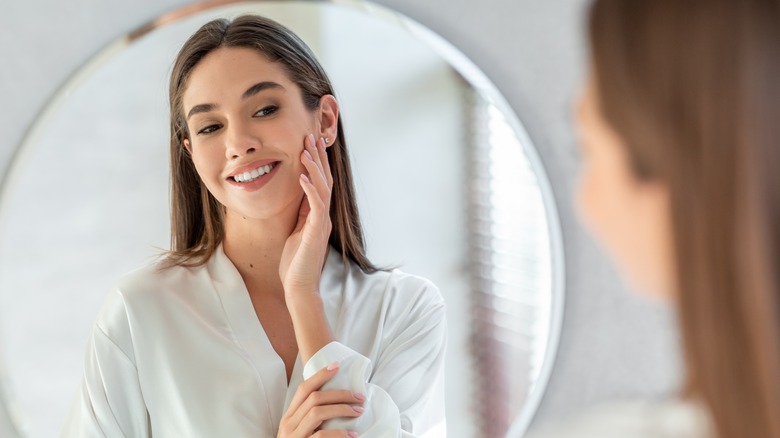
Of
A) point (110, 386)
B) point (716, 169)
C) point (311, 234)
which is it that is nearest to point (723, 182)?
point (716, 169)

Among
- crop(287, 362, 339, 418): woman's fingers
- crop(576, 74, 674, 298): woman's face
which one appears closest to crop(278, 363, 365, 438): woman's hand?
crop(287, 362, 339, 418): woman's fingers

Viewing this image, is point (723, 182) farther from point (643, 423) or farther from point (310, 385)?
point (310, 385)

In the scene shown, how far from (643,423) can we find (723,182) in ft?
1.09

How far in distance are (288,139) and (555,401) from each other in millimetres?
449

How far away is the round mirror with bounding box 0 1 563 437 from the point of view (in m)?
0.83

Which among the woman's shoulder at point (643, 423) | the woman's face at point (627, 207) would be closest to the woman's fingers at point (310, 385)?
the woman's shoulder at point (643, 423)

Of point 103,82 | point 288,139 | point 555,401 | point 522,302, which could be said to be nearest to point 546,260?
point 522,302

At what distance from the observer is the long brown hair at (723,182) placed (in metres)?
0.43

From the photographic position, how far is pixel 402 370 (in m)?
0.86

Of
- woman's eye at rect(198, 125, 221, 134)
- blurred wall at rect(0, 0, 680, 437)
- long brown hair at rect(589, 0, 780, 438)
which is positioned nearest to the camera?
long brown hair at rect(589, 0, 780, 438)

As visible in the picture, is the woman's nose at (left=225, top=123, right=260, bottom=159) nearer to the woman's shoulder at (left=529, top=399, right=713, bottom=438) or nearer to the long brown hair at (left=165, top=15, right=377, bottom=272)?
the long brown hair at (left=165, top=15, right=377, bottom=272)

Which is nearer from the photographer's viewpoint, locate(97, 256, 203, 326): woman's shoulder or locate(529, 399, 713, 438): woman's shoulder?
locate(529, 399, 713, 438): woman's shoulder

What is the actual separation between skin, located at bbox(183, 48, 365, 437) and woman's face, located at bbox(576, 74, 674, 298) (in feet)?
1.12

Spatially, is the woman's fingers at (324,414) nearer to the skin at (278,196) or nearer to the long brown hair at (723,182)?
the skin at (278,196)
